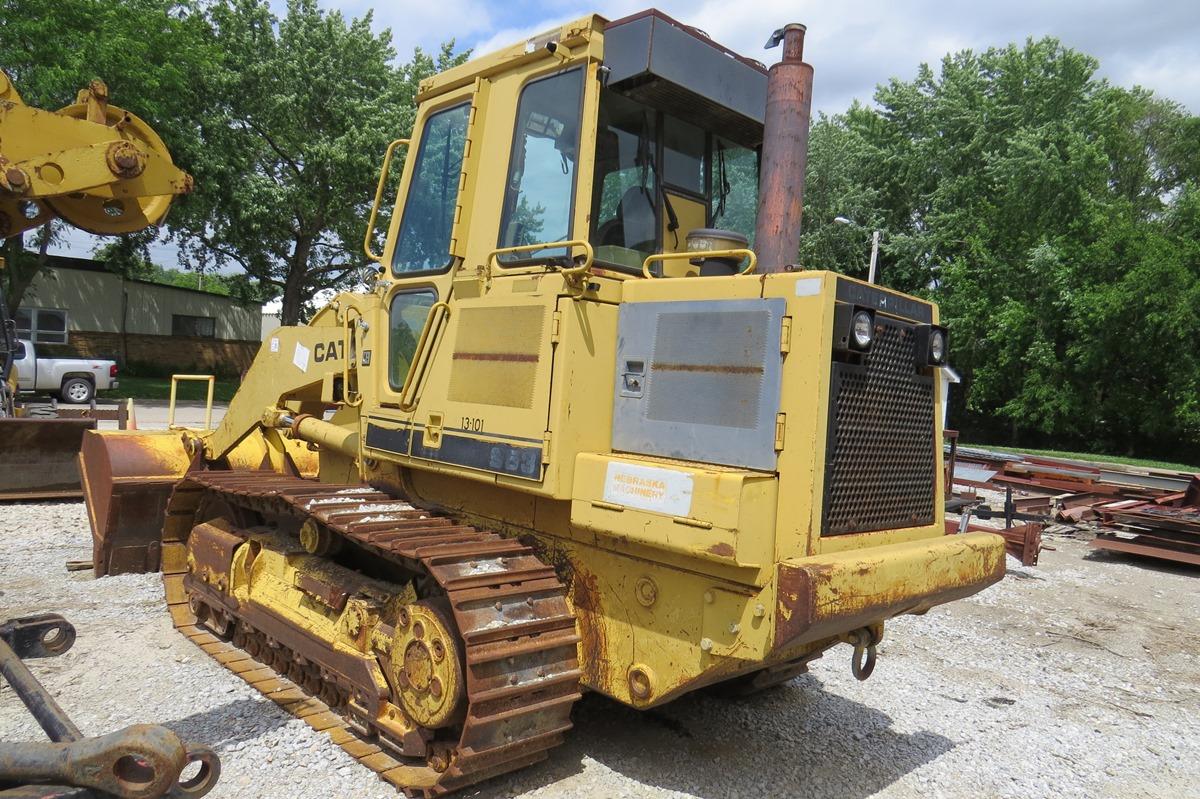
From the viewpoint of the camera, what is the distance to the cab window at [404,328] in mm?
4593

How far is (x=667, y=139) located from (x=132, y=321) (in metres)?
31.9

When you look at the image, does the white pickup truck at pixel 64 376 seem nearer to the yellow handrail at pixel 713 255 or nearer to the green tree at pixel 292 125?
the green tree at pixel 292 125

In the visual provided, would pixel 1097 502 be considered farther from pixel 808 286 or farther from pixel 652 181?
pixel 808 286

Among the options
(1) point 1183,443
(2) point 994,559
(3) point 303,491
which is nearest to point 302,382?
(3) point 303,491

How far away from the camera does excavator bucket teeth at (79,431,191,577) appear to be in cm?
638

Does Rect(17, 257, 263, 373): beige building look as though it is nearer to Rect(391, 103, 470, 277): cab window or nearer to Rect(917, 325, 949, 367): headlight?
Rect(391, 103, 470, 277): cab window

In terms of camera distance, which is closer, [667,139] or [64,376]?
[667,139]

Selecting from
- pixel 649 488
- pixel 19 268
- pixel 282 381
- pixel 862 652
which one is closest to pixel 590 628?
pixel 649 488

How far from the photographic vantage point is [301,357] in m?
5.57

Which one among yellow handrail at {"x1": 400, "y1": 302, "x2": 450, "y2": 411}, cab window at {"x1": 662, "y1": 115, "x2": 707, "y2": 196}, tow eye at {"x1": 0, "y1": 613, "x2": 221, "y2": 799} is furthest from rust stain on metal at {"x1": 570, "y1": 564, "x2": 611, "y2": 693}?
cab window at {"x1": 662, "y1": 115, "x2": 707, "y2": 196}

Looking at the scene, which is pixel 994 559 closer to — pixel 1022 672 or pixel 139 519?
pixel 1022 672

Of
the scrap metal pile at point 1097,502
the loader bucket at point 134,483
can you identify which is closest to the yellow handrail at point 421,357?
the loader bucket at point 134,483

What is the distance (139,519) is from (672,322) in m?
4.77

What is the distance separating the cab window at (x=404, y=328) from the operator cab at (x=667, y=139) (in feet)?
3.52
